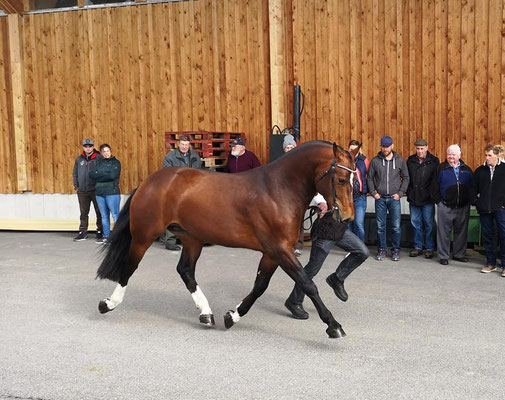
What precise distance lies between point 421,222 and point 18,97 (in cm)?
907

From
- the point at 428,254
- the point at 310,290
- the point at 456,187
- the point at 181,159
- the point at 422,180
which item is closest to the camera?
the point at 310,290

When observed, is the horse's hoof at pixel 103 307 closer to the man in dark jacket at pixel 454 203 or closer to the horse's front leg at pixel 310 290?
the horse's front leg at pixel 310 290

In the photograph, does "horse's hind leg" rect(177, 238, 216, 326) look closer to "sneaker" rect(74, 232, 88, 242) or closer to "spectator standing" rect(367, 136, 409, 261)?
"spectator standing" rect(367, 136, 409, 261)

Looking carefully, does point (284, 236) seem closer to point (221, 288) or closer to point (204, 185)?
Result: point (204, 185)

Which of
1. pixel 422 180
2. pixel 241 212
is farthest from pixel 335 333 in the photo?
pixel 422 180

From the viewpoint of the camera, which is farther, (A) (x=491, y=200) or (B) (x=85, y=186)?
(B) (x=85, y=186)

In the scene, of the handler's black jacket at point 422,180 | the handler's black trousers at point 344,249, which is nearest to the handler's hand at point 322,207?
the handler's black trousers at point 344,249

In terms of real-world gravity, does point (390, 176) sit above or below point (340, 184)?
below

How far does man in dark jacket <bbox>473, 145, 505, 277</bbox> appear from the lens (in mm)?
8953

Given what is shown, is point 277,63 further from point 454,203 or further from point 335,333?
point 335,333

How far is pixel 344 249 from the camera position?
6.73 m

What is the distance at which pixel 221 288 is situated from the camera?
819 cm

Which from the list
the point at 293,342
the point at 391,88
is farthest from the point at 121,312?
the point at 391,88

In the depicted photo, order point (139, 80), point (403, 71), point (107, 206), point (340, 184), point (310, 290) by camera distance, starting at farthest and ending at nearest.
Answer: point (139, 80) < point (107, 206) < point (403, 71) < point (310, 290) < point (340, 184)
